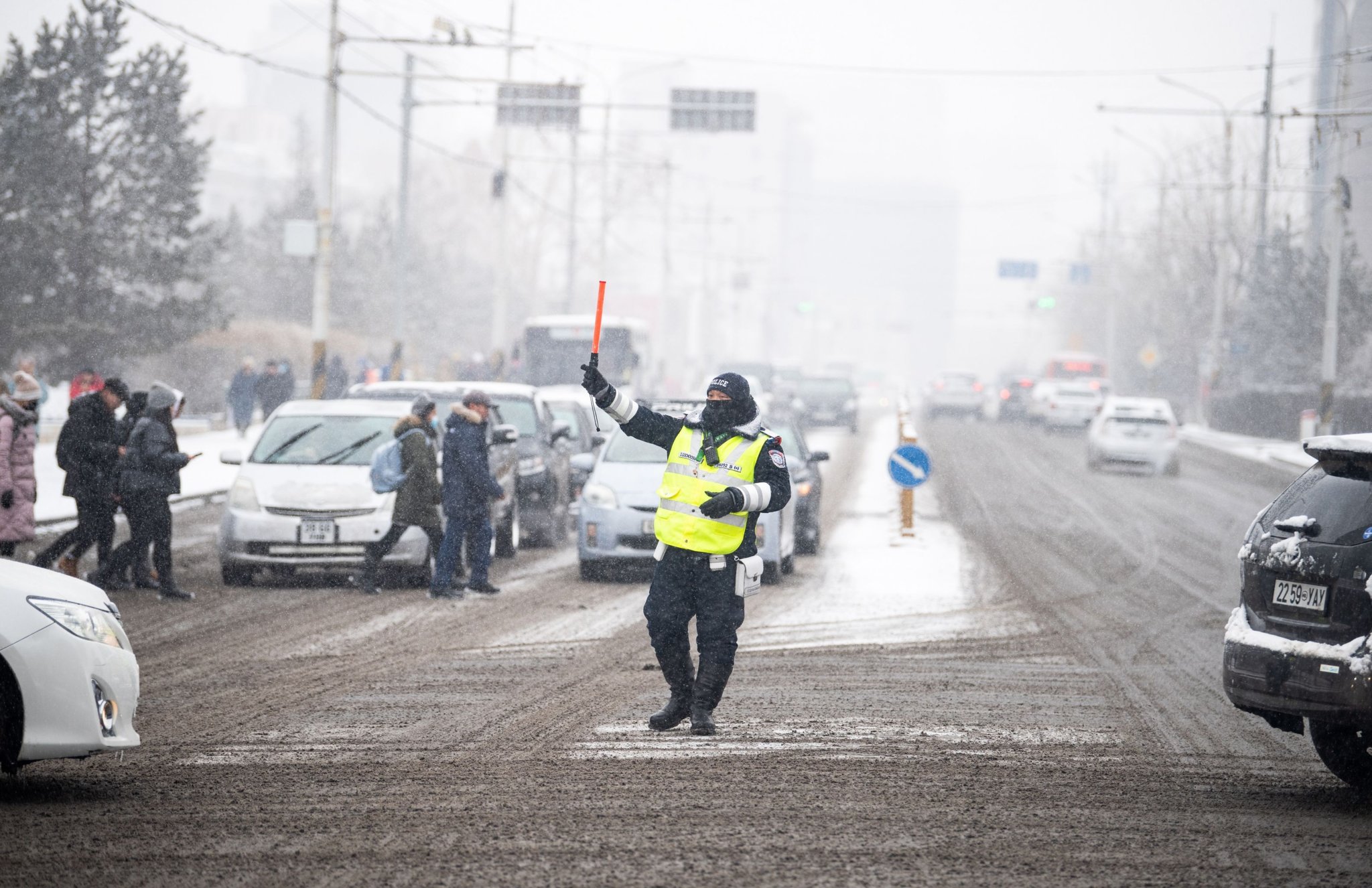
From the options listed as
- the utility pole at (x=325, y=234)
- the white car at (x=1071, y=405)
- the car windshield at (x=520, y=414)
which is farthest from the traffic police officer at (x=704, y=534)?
the white car at (x=1071, y=405)

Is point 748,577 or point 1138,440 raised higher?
point 748,577

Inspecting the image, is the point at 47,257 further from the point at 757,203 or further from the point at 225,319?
the point at 757,203

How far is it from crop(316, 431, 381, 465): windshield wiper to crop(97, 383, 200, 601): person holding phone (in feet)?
5.94

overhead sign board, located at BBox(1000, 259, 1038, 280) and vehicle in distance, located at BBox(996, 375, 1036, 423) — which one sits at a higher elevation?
overhead sign board, located at BBox(1000, 259, 1038, 280)

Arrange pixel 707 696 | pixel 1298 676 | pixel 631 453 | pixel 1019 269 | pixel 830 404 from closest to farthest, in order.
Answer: pixel 1298 676
pixel 707 696
pixel 631 453
pixel 830 404
pixel 1019 269

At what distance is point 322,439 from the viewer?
53.1 feet

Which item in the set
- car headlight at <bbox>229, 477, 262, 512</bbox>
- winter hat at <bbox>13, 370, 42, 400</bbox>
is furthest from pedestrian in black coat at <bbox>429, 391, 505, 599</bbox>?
winter hat at <bbox>13, 370, 42, 400</bbox>

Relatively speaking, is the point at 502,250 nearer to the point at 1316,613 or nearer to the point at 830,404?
the point at 830,404

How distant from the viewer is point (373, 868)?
586 centimetres

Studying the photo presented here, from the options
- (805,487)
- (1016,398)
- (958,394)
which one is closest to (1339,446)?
(805,487)

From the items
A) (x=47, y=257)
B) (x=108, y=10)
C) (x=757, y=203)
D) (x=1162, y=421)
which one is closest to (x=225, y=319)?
(x=47, y=257)

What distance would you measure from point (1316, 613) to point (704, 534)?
9.18ft

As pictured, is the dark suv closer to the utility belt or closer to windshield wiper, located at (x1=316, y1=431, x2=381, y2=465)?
the utility belt

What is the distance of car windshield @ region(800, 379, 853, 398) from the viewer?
4934 centimetres
